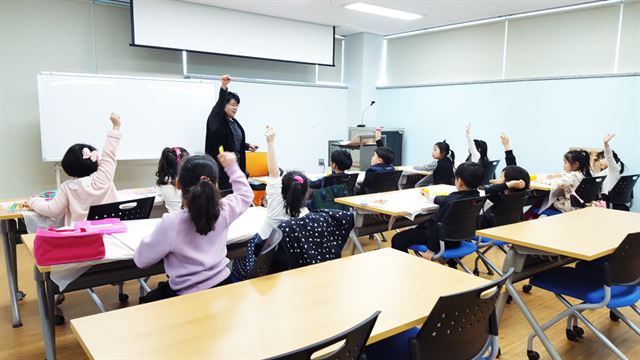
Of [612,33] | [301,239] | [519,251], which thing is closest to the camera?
[301,239]

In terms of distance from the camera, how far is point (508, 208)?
3.29 metres

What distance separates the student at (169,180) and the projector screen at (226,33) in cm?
288

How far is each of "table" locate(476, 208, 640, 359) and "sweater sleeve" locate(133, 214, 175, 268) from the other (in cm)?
169

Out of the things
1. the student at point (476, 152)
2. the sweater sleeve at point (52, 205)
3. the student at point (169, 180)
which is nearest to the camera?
the sweater sleeve at point (52, 205)

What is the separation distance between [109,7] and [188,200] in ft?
16.1

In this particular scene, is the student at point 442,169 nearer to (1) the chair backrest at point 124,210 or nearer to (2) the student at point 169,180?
(2) the student at point 169,180

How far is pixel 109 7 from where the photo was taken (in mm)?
5535

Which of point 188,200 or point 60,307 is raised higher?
point 188,200

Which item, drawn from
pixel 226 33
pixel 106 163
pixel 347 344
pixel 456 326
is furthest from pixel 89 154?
pixel 226 33

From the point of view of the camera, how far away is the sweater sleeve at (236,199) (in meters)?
1.99

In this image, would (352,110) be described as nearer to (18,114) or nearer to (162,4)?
(162,4)

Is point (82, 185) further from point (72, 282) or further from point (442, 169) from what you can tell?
point (442, 169)

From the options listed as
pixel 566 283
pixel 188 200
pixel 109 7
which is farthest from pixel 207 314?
pixel 109 7

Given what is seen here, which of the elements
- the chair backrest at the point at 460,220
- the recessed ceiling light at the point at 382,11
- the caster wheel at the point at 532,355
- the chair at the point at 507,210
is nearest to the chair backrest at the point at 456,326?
the caster wheel at the point at 532,355
